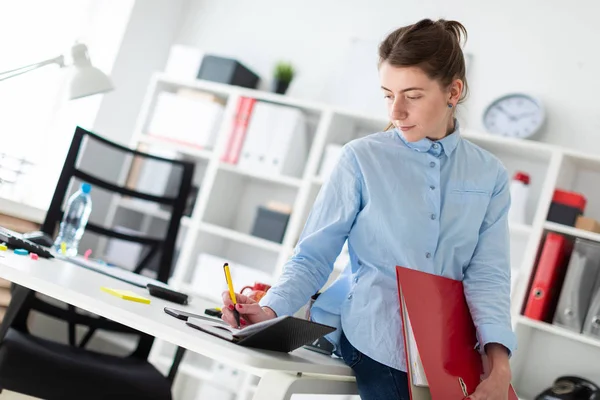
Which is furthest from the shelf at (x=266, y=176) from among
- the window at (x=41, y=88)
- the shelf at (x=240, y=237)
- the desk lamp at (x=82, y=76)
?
the desk lamp at (x=82, y=76)

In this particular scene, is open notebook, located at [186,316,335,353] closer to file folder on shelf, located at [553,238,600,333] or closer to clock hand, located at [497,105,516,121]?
file folder on shelf, located at [553,238,600,333]

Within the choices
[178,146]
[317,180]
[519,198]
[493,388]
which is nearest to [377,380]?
[493,388]

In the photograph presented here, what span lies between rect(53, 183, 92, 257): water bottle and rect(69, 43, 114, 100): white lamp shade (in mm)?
319

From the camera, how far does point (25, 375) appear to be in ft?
5.85

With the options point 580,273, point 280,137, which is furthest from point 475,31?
point 580,273

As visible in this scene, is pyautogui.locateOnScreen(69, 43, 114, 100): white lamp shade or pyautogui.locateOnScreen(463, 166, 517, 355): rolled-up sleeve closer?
pyautogui.locateOnScreen(463, 166, 517, 355): rolled-up sleeve

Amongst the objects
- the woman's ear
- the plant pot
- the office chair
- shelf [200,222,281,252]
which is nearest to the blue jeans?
the woman's ear

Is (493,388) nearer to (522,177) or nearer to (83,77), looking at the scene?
(83,77)

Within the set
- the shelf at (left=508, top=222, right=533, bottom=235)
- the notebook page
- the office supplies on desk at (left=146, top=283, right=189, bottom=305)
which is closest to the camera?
the notebook page

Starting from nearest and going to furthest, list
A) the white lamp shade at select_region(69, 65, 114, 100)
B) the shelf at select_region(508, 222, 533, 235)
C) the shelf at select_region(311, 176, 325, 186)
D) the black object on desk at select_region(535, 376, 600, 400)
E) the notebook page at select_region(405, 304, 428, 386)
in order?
1. the notebook page at select_region(405, 304, 428, 386)
2. the white lamp shade at select_region(69, 65, 114, 100)
3. the black object on desk at select_region(535, 376, 600, 400)
4. the shelf at select_region(508, 222, 533, 235)
5. the shelf at select_region(311, 176, 325, 186)

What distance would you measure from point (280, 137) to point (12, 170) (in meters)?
1.31

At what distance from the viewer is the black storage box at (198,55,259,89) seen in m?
3.64

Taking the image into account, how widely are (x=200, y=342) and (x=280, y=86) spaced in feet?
8.73

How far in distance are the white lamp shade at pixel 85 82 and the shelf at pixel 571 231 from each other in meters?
1.78
